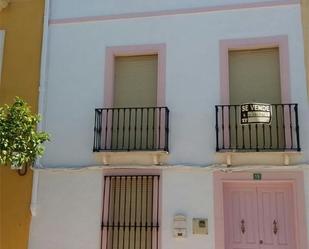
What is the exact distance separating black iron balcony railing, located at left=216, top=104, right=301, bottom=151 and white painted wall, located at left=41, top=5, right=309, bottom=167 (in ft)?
0.54

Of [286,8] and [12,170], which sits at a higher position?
[286,8]

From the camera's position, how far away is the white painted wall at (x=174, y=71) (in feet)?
28.2

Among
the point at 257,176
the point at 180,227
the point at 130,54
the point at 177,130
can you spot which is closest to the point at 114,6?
the point at 130,54

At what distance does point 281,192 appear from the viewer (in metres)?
8.30

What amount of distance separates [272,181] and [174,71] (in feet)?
8.83

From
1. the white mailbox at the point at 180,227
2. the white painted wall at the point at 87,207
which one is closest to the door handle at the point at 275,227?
the white painted wall at the point at 87,207

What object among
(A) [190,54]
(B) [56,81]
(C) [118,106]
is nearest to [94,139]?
(C) [118,106]

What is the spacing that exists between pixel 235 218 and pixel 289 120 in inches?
77.0

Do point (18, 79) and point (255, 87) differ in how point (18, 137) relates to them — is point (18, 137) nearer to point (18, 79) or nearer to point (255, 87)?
point (18, 79)

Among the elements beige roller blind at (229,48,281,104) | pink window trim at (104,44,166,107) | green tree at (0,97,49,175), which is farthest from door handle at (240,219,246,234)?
green tree at (0,97,49,175)

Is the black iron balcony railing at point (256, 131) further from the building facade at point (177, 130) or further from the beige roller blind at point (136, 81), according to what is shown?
the beige roller blind at point (136, 81)

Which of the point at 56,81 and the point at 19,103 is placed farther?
the point at 56,81

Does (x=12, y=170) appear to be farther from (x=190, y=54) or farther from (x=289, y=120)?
(x=289, y=120)

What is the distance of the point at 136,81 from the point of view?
9305mm
